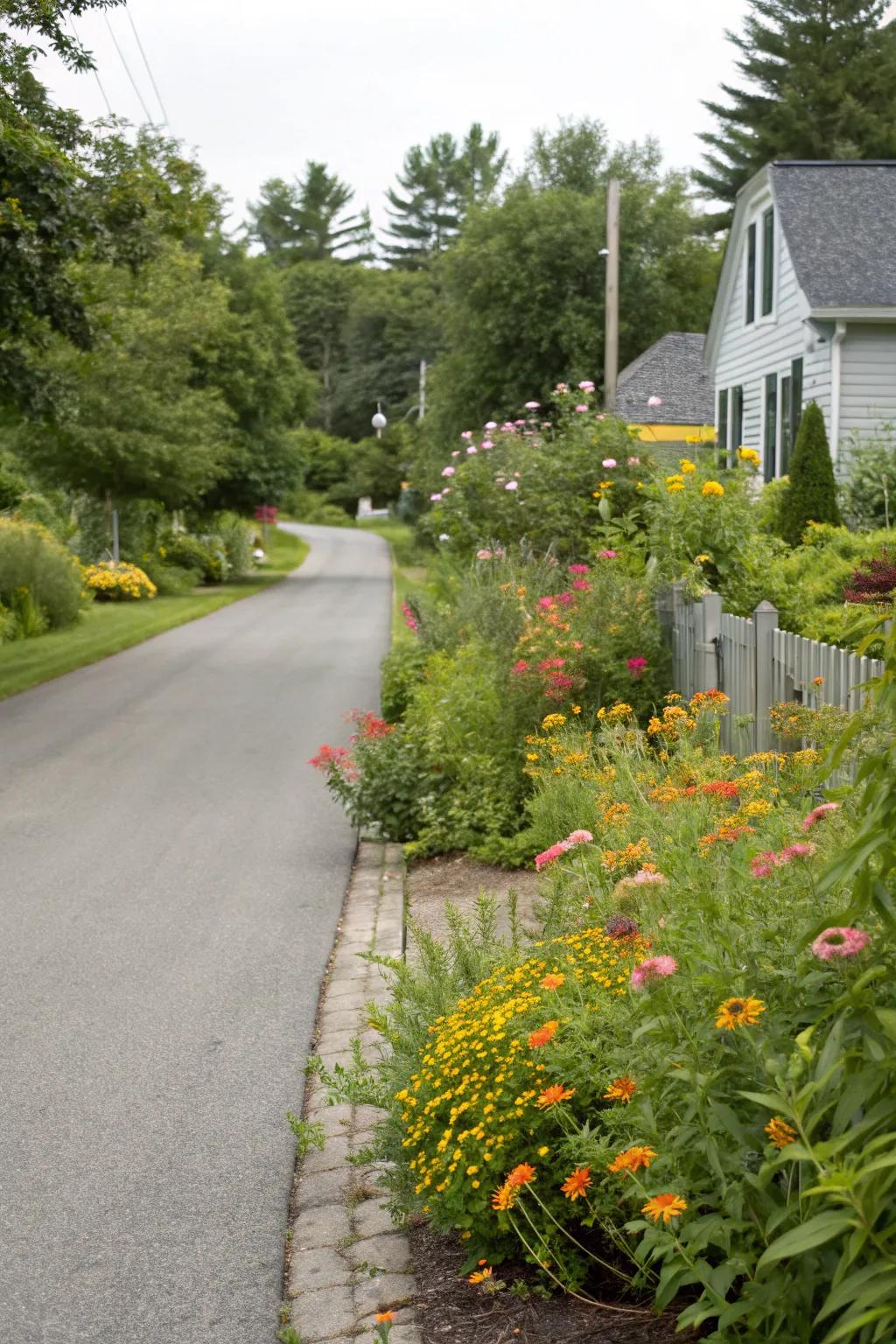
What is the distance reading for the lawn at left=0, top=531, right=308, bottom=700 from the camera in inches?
779

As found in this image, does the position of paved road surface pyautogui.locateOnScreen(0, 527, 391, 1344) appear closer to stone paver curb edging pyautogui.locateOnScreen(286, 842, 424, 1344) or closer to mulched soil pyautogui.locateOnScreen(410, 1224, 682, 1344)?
stone paver curb edging pyautogui.locateOnScreen(286, 842, 424, 1344)

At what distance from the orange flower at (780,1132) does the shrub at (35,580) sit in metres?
22.9

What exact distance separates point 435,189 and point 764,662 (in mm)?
97323

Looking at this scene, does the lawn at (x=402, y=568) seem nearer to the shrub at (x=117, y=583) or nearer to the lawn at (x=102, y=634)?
the lawn at (x=102, y=634)

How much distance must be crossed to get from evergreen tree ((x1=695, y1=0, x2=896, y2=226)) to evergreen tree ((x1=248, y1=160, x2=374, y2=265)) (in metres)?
59.3

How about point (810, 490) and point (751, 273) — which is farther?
point (751, 273)

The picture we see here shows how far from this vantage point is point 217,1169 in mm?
4672

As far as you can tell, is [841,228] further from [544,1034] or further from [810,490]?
[544,1034]

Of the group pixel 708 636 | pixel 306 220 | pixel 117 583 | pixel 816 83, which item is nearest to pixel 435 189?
pixel 306 220

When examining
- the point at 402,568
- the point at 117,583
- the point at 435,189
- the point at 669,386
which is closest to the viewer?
the point at 117,583

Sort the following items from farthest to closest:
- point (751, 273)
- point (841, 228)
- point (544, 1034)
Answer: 1. point (751, 273)
2. point (841, 228)
3. point (544, 1034)

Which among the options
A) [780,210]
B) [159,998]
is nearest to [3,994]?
[159,998]

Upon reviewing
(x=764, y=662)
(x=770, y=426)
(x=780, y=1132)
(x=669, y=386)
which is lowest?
(x=780, y=1132)

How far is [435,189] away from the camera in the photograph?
99438 millimetres
